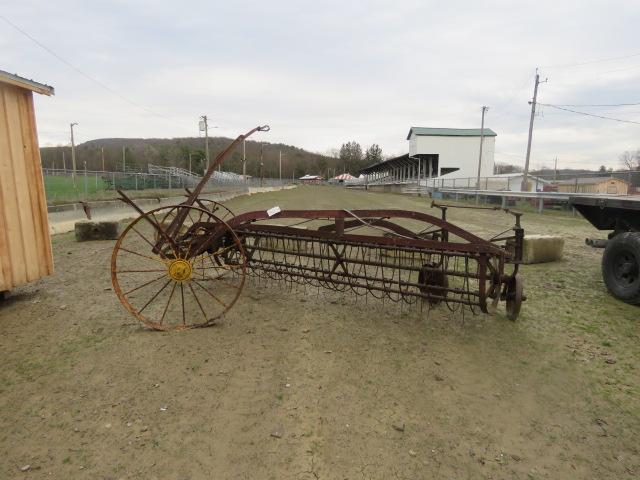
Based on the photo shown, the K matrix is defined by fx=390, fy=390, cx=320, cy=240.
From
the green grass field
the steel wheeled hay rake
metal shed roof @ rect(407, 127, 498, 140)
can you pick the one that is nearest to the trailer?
the steel wheeled hay rake

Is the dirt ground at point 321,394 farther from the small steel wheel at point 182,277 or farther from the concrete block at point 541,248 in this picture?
the concrete block at point 541,248

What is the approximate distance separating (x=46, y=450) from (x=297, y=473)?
5.23 ft

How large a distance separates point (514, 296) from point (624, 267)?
7.11ft

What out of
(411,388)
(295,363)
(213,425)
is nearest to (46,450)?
(213,425)

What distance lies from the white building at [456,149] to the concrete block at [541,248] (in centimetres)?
4871

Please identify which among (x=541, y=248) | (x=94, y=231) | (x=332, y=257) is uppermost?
(x=332, y=257)

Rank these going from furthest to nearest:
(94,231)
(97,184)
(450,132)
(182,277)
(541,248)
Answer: (450,132) < (97,184) < (94,231) < (541,248) < (182,277)

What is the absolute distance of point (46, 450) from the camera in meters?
2.45

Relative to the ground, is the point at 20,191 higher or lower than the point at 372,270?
higher

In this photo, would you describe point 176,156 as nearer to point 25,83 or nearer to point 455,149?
point 455,149

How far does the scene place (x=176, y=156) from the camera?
8606 cm

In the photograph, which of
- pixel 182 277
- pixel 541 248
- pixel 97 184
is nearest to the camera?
pixel 182 277

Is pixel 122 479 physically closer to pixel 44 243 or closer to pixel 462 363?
pixel 462 363

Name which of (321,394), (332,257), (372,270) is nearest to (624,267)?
(372,270)
